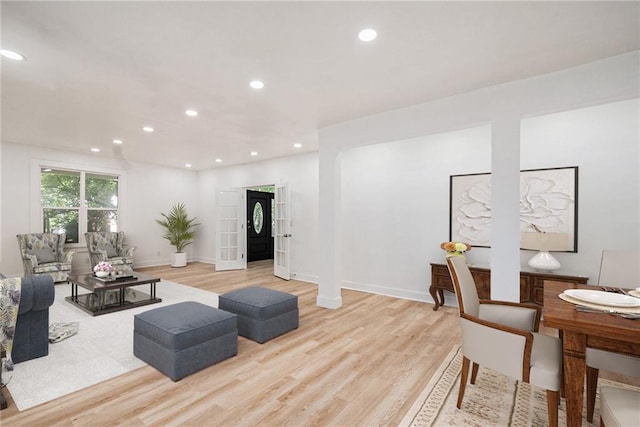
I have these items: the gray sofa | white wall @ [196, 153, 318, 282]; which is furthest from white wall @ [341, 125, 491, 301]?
the gray sofa

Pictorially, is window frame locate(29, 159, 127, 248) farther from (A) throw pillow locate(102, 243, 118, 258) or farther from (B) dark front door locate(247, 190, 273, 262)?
(B) dark front door locate(247, 190, 273, 262)

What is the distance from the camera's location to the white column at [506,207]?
286cm

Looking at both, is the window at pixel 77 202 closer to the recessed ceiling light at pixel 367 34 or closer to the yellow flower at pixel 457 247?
the recessed ceiling light at pixel 367 34

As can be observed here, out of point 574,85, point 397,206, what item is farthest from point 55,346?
point 574,85

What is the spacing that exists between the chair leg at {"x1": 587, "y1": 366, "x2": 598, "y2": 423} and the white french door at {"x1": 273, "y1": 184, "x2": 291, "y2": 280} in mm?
4952

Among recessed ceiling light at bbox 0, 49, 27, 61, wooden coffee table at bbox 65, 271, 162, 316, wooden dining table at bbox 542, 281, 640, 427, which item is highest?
recessed ceiling light at bbox 0, 49, 27, 61

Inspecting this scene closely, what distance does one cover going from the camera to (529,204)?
396 centimetres

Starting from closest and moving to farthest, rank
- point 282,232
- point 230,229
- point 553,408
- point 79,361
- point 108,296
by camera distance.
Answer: point 553,408 < point 79,361 < point 108,296 < point 282,232 < point 230,229

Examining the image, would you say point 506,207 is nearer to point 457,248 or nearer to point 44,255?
point 457,248

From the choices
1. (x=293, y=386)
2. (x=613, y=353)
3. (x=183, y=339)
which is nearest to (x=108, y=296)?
(x=183, y=339)

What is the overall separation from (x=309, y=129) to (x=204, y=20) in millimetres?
2629

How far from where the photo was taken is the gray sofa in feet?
8.57

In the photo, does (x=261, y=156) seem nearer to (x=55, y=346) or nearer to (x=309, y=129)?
(x=309, y=129)

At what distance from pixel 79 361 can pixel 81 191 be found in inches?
210
